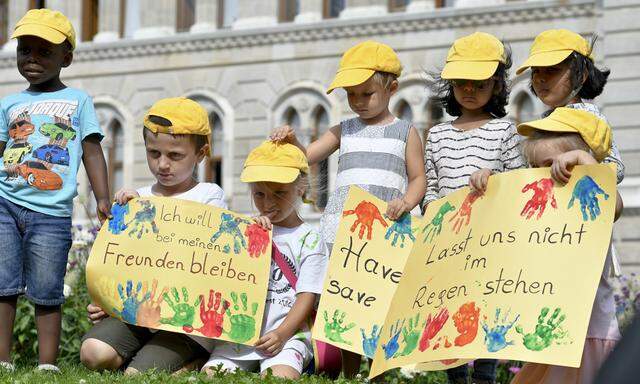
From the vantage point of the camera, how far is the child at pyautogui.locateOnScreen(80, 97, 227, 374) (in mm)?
5750

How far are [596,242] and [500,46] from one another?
1589mm

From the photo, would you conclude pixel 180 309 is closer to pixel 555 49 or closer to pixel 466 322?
pixel 466 322

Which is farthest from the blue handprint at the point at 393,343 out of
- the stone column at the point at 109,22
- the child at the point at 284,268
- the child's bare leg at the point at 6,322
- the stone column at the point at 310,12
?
the stone column at the point at 109,22

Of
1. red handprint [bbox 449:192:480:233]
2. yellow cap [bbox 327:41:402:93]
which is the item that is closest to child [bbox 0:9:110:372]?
yellow cap [bbox 327:41:402:93]

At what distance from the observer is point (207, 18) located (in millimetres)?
20656

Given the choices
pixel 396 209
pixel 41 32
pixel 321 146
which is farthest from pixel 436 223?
pixel 41 32

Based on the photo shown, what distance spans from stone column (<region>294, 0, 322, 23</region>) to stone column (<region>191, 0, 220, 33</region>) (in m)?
1.53

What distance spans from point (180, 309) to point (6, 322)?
0.80 metres

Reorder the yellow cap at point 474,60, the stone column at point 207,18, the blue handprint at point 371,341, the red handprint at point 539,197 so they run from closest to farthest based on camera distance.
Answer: the red handprint at point 539,197 → the blue handprint at point 371,341 → the yellow cap at point 474,60 → the stone column at point 207,18

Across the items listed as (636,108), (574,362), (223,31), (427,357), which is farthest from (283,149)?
(223,31)

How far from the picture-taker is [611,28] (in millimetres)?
17234

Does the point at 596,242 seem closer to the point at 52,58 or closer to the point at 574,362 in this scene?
the point at 574,362

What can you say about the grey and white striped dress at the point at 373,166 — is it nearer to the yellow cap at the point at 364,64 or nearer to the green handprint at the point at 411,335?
the yellow cap at the point at 364,64

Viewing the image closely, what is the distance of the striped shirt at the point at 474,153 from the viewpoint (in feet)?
18.8
